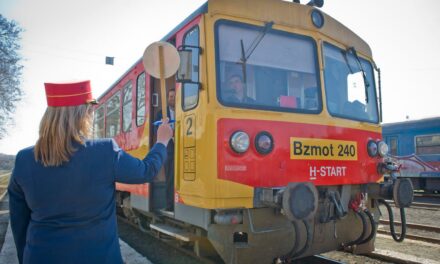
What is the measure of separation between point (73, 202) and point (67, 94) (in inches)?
22.4

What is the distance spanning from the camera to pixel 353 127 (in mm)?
4586

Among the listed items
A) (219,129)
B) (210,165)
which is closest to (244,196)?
(210,165)

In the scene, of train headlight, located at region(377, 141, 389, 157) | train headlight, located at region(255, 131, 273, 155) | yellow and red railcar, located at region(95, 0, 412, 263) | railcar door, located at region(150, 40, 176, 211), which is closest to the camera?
yellow and red railcar, located at region(95, 0, 412, 263)

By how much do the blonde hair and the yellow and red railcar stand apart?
1711 mm

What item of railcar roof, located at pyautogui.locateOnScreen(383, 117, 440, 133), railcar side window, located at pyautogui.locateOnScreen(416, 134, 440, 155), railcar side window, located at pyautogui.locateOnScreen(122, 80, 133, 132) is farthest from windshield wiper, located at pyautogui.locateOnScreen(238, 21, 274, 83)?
railcar side window, located at pyautogui.locateOnScreen(416, 134, 440, 155)

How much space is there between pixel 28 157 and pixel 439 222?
32.3 ft

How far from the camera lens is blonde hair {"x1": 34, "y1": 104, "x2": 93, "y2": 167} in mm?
1855

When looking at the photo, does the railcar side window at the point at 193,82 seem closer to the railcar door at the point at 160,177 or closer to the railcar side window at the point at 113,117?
the railcar door at the point at 160,177

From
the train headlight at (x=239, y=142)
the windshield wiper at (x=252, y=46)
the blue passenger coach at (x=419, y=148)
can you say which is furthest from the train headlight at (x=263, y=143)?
the blue passenger coach at (x=419, y=148)

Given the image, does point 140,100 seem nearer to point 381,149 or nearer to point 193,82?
point 193,82

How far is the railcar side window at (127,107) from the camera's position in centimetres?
630

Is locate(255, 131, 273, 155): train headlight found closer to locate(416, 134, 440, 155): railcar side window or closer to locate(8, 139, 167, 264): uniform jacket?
locate(8, 139, 167, 264): uniform jacket

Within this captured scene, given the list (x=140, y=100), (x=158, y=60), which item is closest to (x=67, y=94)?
(x=158, y=60)

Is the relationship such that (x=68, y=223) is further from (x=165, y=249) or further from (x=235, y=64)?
(x=165, y=249)
